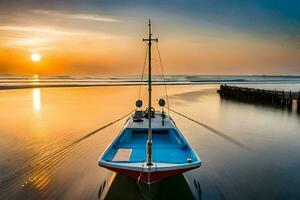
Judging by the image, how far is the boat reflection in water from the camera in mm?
10383

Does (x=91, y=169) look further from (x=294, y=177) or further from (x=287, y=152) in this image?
(x=287, y=152)

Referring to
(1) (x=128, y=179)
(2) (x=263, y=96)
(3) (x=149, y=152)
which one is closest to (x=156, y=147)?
(1) (x=128, y=179)

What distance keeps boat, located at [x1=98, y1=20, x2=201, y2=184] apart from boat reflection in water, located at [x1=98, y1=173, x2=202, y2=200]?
67cm

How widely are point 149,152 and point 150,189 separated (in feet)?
4.81

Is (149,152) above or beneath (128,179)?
above

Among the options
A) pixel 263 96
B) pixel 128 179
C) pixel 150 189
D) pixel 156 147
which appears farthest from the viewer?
pixel 263 96

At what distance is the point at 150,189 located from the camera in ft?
33.4

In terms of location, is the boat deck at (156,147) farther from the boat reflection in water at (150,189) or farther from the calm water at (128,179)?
the calm water at (128,179)

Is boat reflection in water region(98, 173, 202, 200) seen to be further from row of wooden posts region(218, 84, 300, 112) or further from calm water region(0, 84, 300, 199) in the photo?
row of wooden posts region(218, 84, 300, 112)

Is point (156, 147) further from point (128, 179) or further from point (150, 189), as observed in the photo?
point (150, 189)

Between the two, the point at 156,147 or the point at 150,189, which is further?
the point at 156,147

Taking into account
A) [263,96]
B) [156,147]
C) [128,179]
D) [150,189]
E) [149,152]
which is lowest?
[128,179]

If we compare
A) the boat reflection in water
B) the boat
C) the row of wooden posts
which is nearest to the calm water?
the boat reflection in water

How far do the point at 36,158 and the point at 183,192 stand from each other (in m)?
9.39
